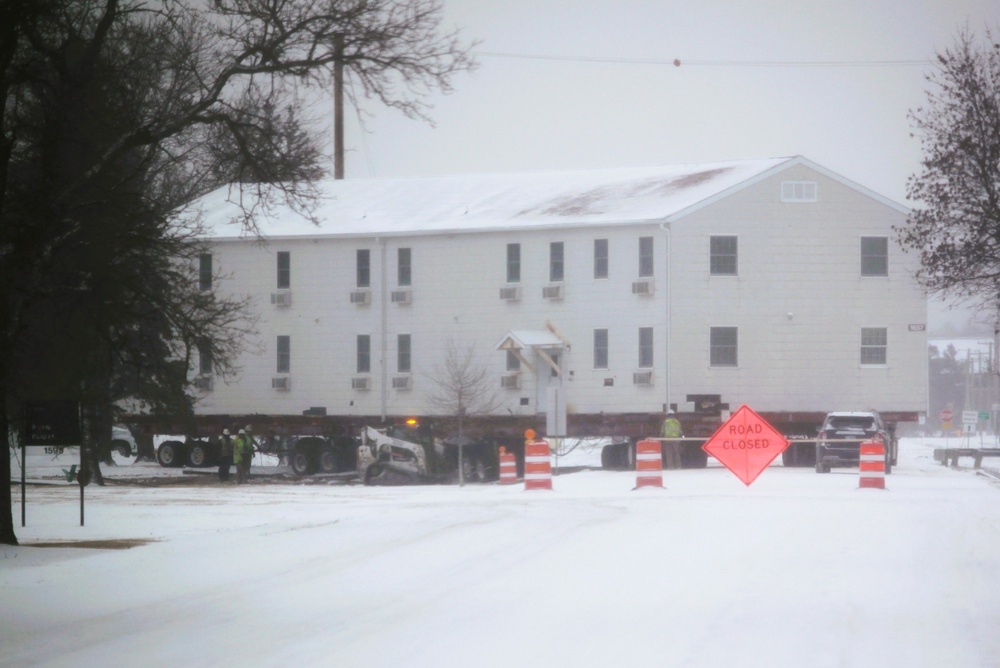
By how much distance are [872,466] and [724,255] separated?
17.4 meters

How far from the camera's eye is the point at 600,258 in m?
46.9

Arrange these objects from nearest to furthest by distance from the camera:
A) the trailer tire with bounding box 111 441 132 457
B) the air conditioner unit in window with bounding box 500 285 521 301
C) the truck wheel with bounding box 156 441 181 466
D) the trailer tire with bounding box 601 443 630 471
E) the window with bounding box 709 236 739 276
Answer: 1. the window with bounding box 709 236 739 276
2. the trailer tire with bounding box 601 443 630 471
3. the air conditioner unit in window with bounding box 500 285 521 301
4. the truck wheel with bounding box 156 441 181 466
5. the trailer tire with bounding box 111 441 132 457

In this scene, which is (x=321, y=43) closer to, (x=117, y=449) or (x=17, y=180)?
Result: (x=17, y=180)

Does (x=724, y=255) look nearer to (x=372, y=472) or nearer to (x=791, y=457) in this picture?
(x=791, y=457)

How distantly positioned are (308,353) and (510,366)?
286 inches

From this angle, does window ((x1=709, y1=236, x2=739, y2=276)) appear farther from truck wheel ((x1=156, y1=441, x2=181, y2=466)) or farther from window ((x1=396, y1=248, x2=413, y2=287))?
truck wheel ((x1=156, y1=441, x2=181, y2=466))

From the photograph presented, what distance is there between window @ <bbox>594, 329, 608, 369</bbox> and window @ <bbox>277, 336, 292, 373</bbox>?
35.2 feet

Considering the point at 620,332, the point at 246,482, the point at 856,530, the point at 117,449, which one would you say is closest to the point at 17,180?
the point at 856,530

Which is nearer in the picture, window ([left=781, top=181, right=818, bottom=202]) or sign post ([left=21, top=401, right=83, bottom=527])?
sign post ([left=21, top=401, right=83, bottom=527])

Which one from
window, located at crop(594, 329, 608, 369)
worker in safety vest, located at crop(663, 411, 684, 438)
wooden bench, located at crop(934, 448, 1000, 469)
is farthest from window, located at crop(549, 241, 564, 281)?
wooden bench, located at crop(934, 448, 1000, 469)

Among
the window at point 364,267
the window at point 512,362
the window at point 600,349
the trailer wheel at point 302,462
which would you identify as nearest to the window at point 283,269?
the window at point 364,267

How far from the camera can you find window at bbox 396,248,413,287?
1928 inches

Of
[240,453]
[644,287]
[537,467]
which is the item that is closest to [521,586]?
[537,467]

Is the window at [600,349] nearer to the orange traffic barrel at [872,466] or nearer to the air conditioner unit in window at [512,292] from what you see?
the air conditioner unit in window at [512,292]
